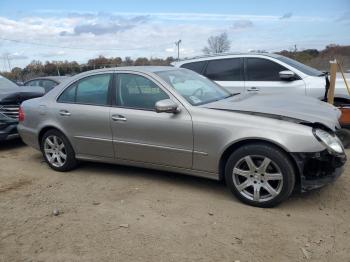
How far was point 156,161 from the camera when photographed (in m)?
4.90

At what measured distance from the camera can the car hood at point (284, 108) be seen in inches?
166

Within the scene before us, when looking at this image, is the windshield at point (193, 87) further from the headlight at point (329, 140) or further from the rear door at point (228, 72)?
the rear door at point (228, 72)

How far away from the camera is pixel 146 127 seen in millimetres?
4828

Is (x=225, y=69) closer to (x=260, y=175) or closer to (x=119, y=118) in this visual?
(x=119, y=118)

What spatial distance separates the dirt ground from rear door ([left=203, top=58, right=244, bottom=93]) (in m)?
2.92

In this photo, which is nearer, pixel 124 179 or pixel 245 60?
pixel 124 179

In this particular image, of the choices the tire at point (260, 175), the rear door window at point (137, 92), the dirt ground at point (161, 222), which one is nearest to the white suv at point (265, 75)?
the dirt ground at point (161, 222)

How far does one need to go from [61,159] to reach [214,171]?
255 centimetres

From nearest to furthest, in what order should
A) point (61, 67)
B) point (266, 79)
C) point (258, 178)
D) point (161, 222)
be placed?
point (161, 222)
point (258, 178)
point (266, 79)
point (61, 67)

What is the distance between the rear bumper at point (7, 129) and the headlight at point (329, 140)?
5760 mm

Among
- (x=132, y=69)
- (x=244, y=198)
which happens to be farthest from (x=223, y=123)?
(x=132, y=69)

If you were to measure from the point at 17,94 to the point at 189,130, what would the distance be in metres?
4.87

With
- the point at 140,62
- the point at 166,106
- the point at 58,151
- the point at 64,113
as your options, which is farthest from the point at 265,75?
the point at 140,62

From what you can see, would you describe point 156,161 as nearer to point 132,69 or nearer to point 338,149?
point 132,69
